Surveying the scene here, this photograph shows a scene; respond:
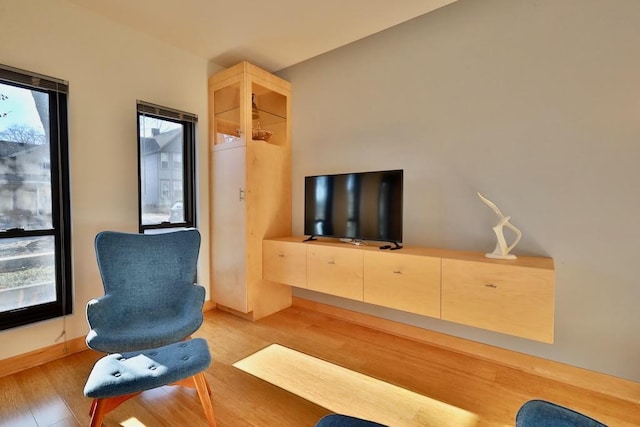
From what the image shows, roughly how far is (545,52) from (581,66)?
227 mm

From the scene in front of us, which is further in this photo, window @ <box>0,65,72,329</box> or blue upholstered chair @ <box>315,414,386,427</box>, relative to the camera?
window @ <box>0,65,72,329</box>

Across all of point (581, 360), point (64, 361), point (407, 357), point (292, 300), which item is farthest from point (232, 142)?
point (581, 360)

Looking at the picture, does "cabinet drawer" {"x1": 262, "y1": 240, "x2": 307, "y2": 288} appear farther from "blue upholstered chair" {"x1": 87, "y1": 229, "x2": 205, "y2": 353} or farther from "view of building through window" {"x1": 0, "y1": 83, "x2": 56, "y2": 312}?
"view of building through window" {"x1": 0, "y1": 83, "x2": 56, "y2": 312}

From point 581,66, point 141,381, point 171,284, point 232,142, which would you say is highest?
point 581,66

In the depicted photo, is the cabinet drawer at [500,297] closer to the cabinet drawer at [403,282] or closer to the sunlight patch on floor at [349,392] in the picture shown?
the cabinet drawer at [403,282]

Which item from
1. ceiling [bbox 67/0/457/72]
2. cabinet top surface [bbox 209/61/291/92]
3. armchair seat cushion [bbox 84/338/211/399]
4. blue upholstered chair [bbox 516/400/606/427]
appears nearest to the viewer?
blue upholstered chair [bbox 516/400/606/427]

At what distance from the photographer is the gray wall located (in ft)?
5.78

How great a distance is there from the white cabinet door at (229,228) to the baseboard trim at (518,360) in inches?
43.5

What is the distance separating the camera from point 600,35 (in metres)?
1.79

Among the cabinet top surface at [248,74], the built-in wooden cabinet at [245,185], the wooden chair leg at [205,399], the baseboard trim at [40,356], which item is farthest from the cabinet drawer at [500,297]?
the baseboard trim at [40,356]

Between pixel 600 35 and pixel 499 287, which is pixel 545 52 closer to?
pixel 600 35

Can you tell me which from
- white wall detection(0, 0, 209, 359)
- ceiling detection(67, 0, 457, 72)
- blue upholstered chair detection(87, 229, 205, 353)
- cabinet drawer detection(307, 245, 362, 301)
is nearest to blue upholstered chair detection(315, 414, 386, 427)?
blue upholstered chair detection(87, 229, 205, 353)

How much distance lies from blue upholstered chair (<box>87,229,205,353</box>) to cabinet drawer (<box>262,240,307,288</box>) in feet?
2.83

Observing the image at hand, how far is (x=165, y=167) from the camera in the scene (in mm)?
2826
